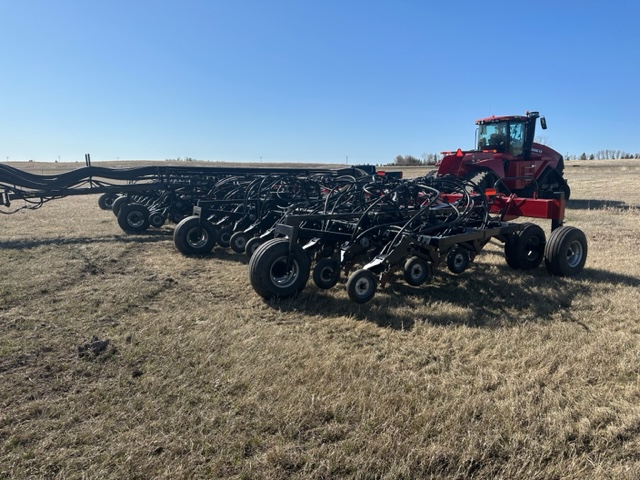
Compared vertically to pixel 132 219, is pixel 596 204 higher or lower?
higher

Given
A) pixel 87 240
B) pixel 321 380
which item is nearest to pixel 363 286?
pixel 321 380

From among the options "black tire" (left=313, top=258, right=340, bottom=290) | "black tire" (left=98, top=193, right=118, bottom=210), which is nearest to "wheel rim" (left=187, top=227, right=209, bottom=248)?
"black tire" (left=313, top=258, right=340, bottom=290)

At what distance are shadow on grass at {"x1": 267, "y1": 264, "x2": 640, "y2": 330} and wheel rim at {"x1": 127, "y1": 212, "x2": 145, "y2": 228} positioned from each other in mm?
5252

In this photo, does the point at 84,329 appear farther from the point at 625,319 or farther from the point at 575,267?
the point at 575,267

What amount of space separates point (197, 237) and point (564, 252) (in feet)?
16.9

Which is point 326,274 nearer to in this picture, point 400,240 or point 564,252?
point 400,240

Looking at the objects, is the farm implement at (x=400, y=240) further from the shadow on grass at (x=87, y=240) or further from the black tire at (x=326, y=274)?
the shadow on grass at (x=87, y=240)

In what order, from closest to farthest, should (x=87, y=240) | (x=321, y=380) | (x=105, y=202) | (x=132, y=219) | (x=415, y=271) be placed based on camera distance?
(x=321, y=380), (x=415, y=271), (x=87, y=240), (x=132, y=219), (x=105, y=202)

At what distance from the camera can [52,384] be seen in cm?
275

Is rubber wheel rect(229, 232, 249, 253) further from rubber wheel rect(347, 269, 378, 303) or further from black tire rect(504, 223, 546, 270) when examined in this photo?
black tire rect(504, 223, 546, 270)

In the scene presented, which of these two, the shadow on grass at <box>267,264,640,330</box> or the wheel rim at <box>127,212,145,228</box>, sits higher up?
the wheel rim at <box>127,212,145,228</box>

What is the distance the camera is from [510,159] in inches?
468

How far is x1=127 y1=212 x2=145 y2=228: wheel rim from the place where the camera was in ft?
28.9

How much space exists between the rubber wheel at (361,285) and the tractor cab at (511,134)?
9372 mm
